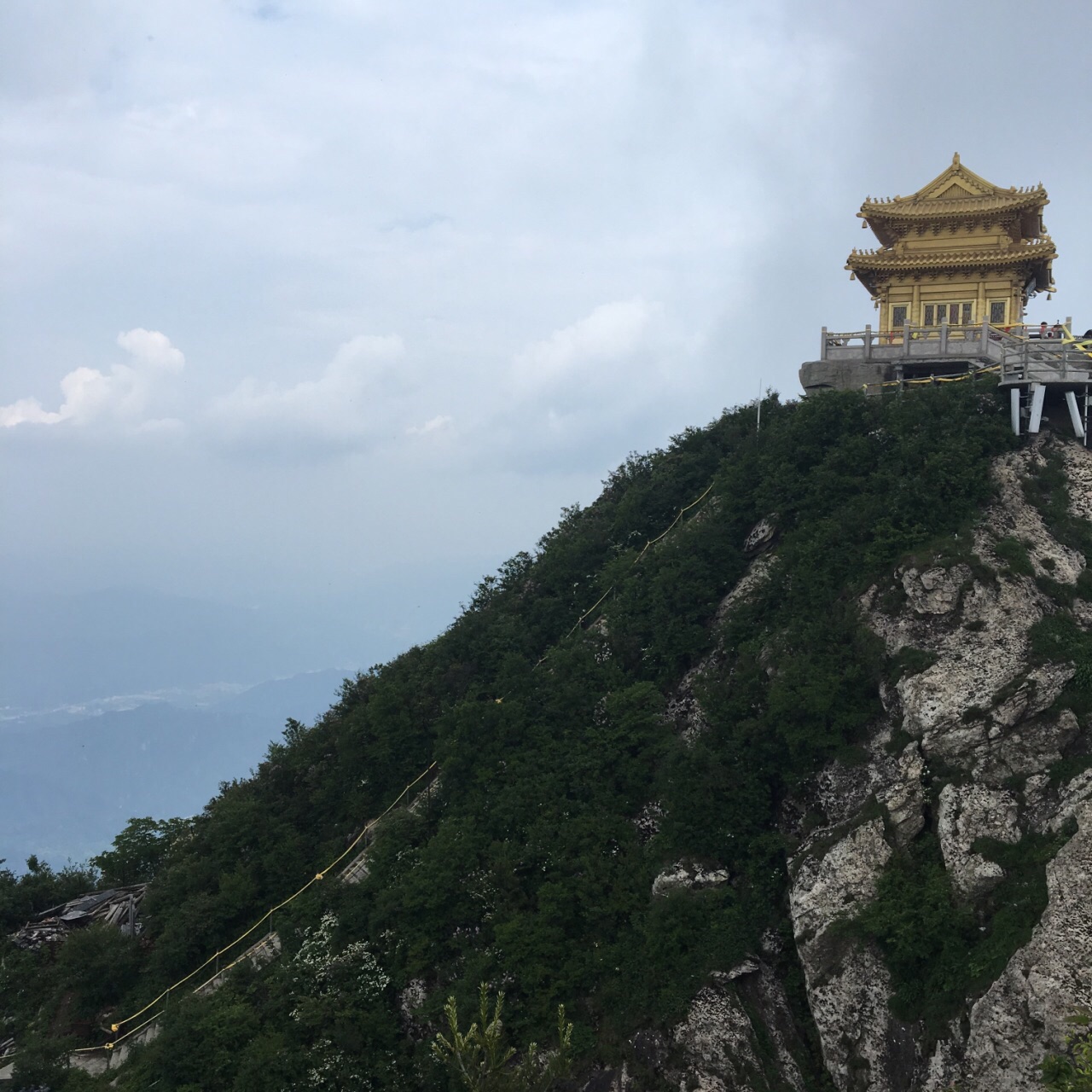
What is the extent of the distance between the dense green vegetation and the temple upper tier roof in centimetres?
671

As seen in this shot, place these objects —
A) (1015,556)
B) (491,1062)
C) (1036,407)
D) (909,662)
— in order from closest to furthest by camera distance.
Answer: (491,1062)
(909,662)
(1015,556)
(1036,407)

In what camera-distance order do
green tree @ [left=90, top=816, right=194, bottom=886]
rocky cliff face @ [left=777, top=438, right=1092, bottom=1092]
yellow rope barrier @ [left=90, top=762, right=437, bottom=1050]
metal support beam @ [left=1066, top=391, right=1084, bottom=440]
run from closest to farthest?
rocky cliff face @ [left=777, top=438, right=1092, bottom=1092]
yellow rope barrier @ [left=90, top=762, right=437, bottom=1050]
metal support beam @ [left=1066, top=391, right=1084, bottom=440]
green tree @ [left=90, top=816, right=194, bottom=886]

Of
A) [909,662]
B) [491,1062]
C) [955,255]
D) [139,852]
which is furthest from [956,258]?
[139,852]

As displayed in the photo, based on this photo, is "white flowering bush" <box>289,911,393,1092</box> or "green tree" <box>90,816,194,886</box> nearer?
"white flowering bush" <box>289,911,393,1092</box>

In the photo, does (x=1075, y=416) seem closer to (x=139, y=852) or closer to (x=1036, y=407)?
(x=1036, y=407)

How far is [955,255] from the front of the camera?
30.4 meters

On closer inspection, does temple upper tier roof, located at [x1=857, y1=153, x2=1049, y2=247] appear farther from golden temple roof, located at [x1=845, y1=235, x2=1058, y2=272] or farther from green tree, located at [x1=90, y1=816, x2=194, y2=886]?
green tree, located at [x1=90, y1=816, x2=194, y2=886]

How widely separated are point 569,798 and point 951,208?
21.2m

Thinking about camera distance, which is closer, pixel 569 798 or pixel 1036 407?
pixel 569 798

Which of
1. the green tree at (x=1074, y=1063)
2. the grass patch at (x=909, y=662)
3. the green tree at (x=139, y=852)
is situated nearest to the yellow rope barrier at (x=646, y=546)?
the grass patch at (x=909, y=662)

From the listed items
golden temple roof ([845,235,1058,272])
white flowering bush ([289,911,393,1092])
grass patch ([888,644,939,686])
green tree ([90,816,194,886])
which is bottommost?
white flowering bush ([289,911,393,1092])

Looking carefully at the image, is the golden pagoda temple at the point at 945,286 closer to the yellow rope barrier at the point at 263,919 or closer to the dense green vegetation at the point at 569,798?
the dense green vegetation at the point at 569,798

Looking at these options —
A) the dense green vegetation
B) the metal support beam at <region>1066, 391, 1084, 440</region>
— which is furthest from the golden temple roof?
the metal support beam at <region>1066, 391, 1084, 440</region>

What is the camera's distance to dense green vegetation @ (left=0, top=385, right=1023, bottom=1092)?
62.4 feet
